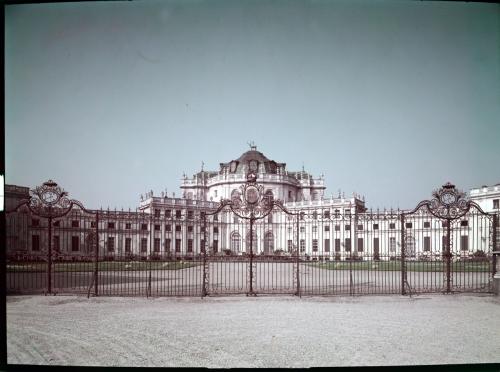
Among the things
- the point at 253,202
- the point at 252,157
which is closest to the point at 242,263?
the point at 253,202

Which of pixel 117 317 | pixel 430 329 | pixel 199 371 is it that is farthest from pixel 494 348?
pixel 117 317

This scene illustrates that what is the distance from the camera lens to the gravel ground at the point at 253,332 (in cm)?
769

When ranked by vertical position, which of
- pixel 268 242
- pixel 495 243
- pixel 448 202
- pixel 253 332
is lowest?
pixel 253 332

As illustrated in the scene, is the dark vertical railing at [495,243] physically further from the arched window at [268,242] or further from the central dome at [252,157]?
the central dome at [252,157]

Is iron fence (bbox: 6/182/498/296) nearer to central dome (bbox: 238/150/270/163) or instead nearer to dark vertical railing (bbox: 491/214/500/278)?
dark vertical railing (bbox: 491/214/500/278)

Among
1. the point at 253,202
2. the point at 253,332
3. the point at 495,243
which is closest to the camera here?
the point at 253,332

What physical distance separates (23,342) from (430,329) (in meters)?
8.67

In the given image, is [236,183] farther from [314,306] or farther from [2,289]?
[2,289]

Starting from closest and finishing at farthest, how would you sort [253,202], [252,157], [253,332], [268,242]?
[253,332], [253,202], [268,242], [252,157]

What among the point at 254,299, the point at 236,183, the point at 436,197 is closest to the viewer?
the point at 254,299

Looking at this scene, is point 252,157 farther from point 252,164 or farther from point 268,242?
point 268,242

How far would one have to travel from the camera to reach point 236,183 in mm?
67812

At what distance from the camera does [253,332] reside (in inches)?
372

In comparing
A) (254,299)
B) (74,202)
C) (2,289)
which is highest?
(74,202)
